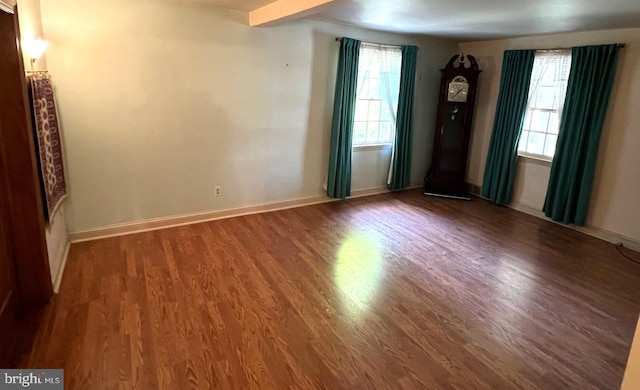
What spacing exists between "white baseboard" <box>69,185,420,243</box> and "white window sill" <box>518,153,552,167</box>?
255 cm

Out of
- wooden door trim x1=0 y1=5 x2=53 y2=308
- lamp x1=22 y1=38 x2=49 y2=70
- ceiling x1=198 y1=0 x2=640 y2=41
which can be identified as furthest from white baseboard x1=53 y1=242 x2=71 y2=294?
ceiling x1=198 y1=0 x2=640 y2=41

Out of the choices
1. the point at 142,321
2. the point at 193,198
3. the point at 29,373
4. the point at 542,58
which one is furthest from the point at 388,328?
the point at 542,58

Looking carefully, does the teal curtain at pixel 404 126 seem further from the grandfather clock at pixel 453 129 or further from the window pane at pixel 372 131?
the grandfather clock at pixel 453 129

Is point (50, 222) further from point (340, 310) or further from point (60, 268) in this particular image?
point (340, 310)

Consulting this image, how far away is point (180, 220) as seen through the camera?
3.95m

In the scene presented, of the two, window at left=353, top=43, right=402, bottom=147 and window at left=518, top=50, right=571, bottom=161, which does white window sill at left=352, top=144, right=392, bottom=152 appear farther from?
window at left=518, top=50, right=571, bottom=161

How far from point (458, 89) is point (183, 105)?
141 inches

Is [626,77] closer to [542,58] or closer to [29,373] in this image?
[542,58]

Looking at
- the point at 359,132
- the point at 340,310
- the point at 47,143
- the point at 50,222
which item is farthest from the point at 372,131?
the point at 50,222

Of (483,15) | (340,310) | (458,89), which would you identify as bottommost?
(340,310)

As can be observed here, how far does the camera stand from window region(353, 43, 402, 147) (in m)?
4.71

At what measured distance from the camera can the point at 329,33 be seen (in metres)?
4.33

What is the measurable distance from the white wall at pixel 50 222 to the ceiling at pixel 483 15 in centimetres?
138

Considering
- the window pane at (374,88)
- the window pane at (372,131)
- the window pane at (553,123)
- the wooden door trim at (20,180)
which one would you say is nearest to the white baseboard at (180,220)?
the window pane at (372,131)
